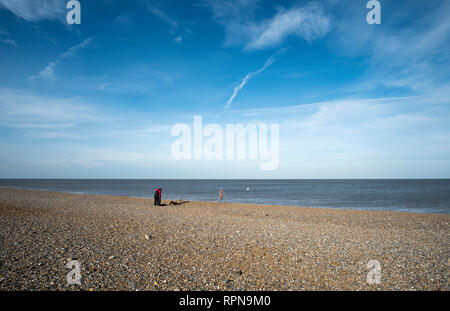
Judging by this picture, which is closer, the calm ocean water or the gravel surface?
the gravel surface

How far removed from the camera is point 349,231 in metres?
14.5

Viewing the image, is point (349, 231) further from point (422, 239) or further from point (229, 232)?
point (229, 232)

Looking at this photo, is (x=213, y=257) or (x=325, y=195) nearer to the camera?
(x=213, y=257)

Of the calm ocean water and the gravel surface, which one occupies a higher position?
the gravel surface

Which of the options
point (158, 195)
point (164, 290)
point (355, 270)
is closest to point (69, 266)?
point (164, 290)

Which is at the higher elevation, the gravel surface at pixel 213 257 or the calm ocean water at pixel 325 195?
the gravel surface at pixel 213 257

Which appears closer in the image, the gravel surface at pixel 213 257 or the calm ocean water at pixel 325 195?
the gravel surface at pixel 213 257

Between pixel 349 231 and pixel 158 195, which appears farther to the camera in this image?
pixel 158 195

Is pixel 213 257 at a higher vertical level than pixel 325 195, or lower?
higher

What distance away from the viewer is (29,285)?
6.52 metres
